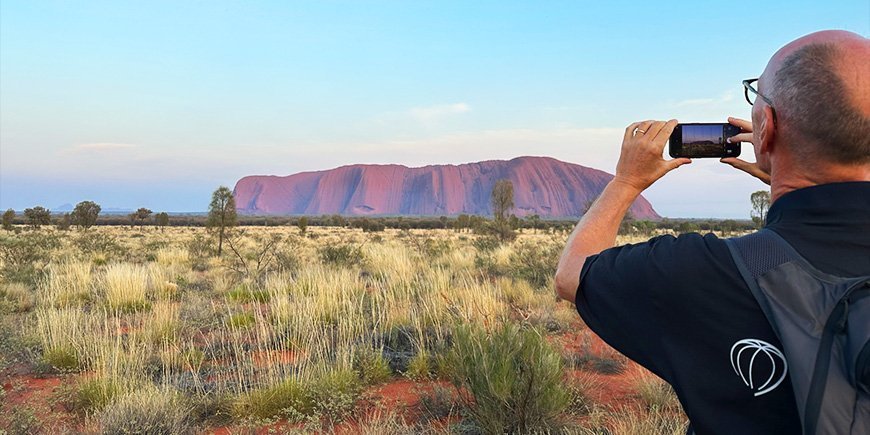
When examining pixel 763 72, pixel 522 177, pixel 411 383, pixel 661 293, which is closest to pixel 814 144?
pixel 763 72

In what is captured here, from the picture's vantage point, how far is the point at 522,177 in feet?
573

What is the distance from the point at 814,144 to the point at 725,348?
44 cm

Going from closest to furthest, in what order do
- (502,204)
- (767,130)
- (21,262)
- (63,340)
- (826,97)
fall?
(826,97)
(767,130)
(63,340)
(21,262)
(502,204)

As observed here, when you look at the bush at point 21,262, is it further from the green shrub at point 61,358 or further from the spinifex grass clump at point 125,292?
the green shrub at point 61,358

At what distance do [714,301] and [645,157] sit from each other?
0.43 m

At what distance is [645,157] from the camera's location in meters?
1.32

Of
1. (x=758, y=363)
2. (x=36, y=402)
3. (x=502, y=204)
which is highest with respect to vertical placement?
(x=502, y=204)

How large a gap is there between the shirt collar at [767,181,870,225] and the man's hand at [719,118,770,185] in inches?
17.8

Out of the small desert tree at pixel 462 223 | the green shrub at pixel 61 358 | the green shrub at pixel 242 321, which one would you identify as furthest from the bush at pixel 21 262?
the small desert tree at pixel 462 223

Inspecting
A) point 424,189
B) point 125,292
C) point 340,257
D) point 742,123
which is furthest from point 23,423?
point 424,189

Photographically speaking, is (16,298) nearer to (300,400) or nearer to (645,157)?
(300,400)

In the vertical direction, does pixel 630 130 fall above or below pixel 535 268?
above

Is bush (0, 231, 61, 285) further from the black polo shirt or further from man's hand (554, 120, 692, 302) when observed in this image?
the black polo shirt

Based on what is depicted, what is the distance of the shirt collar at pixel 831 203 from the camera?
0.98 m
